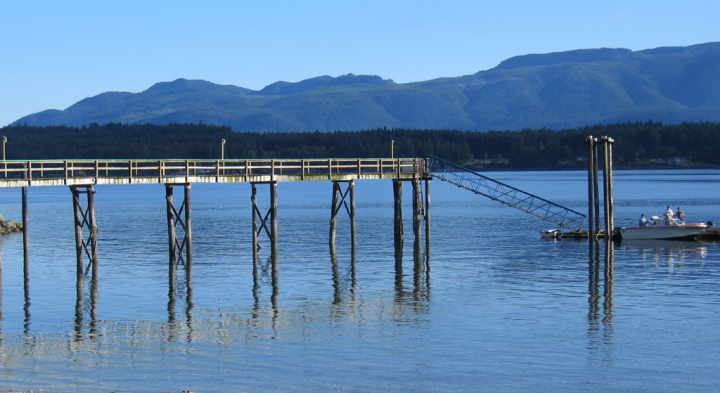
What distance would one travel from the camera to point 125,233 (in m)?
64.4

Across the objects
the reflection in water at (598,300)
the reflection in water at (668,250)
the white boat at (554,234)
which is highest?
the white boat at (554,234)

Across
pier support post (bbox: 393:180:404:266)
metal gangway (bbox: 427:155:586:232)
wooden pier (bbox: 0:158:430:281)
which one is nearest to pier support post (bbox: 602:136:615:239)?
metal gangway (bbox: 427:155:586:232)

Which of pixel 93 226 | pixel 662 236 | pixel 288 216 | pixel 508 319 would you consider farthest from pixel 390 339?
pixel 288 216

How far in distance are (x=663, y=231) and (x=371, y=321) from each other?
1222 inches

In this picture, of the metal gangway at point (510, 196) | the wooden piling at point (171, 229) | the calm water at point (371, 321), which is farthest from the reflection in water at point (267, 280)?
the metal gangway at point (510, 196)

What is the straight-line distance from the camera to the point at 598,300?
105ft

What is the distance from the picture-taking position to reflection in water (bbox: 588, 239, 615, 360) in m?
25.2

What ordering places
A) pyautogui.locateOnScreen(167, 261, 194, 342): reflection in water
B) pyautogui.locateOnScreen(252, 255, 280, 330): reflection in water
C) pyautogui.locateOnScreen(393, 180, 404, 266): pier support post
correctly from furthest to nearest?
pyautogui.locateOnScreen(393, 180, 404, 266): pier support post → pyautogui.locateOnScreen(252, 255, 280, 330): reflection in water → pyautogui.locateOnScreen(167, 261, 194, 342): reflection in water

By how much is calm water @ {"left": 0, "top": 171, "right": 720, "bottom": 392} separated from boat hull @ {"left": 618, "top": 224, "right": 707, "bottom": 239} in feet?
3.17

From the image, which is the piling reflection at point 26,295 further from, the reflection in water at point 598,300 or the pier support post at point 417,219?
the pier support post at point 417,219

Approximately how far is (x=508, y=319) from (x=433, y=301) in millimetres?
4328

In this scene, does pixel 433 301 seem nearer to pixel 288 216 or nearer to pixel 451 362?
pixel 451 362

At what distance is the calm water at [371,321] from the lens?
2109cm

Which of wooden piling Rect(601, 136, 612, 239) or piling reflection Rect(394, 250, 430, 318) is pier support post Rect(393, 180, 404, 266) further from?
wooden piling Rect(601, 136, 612, 239)
